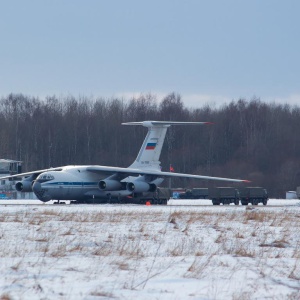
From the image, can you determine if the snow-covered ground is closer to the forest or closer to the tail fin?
the tail fin

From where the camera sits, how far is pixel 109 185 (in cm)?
5069

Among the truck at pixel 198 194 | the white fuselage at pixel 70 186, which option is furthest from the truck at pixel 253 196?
the truck at pixel 198 194

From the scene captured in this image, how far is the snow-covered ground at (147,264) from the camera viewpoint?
970cm

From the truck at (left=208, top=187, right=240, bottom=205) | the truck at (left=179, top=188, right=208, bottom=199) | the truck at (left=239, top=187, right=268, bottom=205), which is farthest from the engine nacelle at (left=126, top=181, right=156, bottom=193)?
the truck at (left=179, top=188, right=208, bottom=199)

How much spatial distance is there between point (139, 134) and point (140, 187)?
41.8 meters

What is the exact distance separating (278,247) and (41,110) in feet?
278

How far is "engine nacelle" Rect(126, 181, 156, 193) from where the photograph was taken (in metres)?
50.3

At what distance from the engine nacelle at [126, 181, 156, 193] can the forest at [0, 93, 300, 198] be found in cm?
3080

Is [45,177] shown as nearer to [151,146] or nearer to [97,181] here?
[97,181]

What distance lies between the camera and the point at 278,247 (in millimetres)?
15430

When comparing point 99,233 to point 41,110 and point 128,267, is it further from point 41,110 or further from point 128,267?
point 41,110

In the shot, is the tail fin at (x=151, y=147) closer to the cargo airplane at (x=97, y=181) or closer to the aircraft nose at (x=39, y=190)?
the cargo airplane at (x=97, y=181)

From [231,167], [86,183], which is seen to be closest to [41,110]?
[231,167]

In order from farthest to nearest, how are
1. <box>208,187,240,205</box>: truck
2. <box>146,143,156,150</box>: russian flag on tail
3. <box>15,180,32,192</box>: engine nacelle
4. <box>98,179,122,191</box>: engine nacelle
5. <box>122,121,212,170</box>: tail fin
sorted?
<box>146,143,156,150</box>: russian flag on tail, <box>122,121,212,170</box>: tail fin, <box>15,180,32,192</box>: engine nacelle, <box>208,187,240,205</box>: truck, <box>98,179,122,191</box>: engine nacelle
